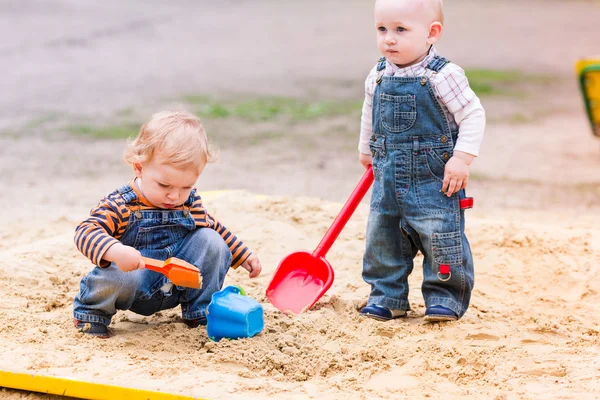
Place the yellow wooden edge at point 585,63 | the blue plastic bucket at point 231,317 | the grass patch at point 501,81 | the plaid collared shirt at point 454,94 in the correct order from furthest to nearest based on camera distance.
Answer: the grass patch at point 501,81 → the yellow wooden edge at point 585,63 → the plaid collared shirt at point 454,94 → the blue plastic bucket at point 231,317

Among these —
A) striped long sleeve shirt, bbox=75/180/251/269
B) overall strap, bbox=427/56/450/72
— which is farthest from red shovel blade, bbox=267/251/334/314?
overall strap, bbox=427/56/450/72

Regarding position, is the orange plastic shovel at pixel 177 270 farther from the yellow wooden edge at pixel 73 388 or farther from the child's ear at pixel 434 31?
the child's ear at pixel 434 31

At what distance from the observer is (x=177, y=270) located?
2293 mm

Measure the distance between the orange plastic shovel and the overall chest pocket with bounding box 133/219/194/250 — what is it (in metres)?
0.13

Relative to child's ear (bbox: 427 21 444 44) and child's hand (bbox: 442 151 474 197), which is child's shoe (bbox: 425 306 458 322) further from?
child's ear (bbox: 427 21 444 44)

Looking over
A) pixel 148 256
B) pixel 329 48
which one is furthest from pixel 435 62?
pixel 329 48

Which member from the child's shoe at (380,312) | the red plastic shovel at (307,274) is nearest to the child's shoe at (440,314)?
the child's shoe at (380,312)

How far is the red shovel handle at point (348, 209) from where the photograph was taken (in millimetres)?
2723

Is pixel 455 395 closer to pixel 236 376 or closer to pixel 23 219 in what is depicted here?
pixel 236 376

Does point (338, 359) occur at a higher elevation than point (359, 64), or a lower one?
lower

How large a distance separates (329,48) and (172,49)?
2.16 m

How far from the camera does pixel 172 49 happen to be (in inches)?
395

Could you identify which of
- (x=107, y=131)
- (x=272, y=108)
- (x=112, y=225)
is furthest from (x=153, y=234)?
(x=272, y=108)

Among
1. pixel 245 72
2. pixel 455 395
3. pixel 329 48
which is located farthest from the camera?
pixel 329 48
